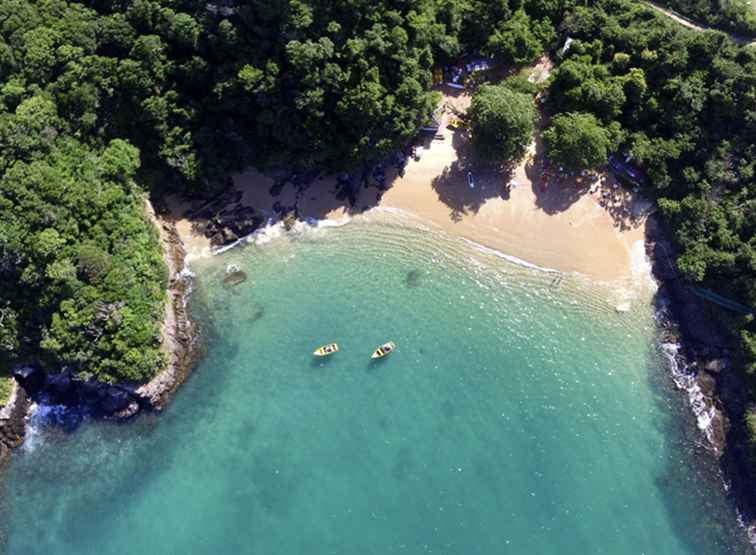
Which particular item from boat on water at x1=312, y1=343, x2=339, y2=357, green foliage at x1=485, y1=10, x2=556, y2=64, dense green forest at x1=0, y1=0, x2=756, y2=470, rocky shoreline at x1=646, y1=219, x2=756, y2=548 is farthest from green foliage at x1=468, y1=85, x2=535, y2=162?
boat on water at x1=312, y1=343, x2=339, y2=357

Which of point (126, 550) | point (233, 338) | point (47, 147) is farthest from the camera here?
point (233, 338)

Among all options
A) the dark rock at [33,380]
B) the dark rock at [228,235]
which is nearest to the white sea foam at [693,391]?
the dark rock at [228,235]

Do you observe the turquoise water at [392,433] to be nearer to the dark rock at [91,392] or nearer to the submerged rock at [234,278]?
the submerged rock at [234,278]

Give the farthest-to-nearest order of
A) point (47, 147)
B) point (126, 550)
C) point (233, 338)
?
point (233, 338) < point (126, 550) < point (47, 147)

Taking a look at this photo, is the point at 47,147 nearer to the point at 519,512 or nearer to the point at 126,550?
the point at 126,550

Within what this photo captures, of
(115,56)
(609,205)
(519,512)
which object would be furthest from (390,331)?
(115,56)
